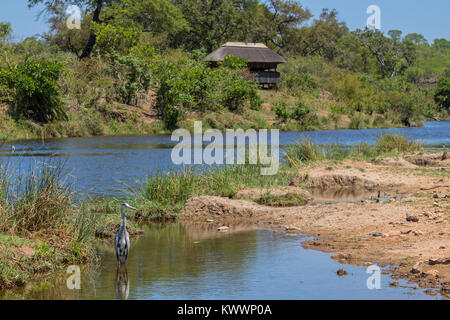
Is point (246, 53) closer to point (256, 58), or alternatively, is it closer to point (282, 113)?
point (256, 58)

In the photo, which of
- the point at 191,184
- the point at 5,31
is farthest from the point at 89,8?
the point at 191,184

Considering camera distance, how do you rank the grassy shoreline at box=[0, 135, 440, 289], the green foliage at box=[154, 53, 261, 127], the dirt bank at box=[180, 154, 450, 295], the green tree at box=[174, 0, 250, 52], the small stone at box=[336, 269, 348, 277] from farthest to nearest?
the green tree at box=[174, 0, 250, 52]
the green foliage at box=[154, 53, 261, 127]
the dirt bank at box=[180, 154, 450, 295]
the grassy shoreline at box=[0, 135, 440, 289]
the small stone at box=[336, 269, 348, 277]

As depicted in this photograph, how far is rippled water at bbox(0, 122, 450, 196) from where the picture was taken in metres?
20.0

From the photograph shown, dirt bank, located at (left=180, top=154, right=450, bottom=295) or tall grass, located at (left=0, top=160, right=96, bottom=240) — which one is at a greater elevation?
tall grass, located at (left=0, top=160, right=96, bottom=240)

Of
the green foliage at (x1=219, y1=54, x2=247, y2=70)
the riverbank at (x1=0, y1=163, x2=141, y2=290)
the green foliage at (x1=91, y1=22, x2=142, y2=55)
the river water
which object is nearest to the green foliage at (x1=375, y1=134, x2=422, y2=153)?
the river water

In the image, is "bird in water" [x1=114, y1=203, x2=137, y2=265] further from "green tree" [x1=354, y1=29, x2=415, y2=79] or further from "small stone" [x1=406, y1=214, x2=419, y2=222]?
"green tree" [x1=354, y1=29, x2=415, y2=79]

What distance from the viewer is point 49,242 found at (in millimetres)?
10266

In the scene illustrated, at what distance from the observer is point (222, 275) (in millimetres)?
9836

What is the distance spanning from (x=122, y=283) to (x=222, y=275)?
1476 mm

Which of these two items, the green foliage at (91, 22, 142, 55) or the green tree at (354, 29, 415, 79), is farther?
the green tree at (354, 29, 415, 79)

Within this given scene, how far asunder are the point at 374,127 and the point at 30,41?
29.3 metres

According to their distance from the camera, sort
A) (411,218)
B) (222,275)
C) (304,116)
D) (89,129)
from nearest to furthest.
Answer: (222,275) → (411,218) → (89,129) → (304,116)

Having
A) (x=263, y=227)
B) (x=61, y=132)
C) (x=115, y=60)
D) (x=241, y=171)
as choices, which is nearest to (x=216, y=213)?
(x=263, y=227)

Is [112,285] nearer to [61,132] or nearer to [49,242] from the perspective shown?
[49,242]
